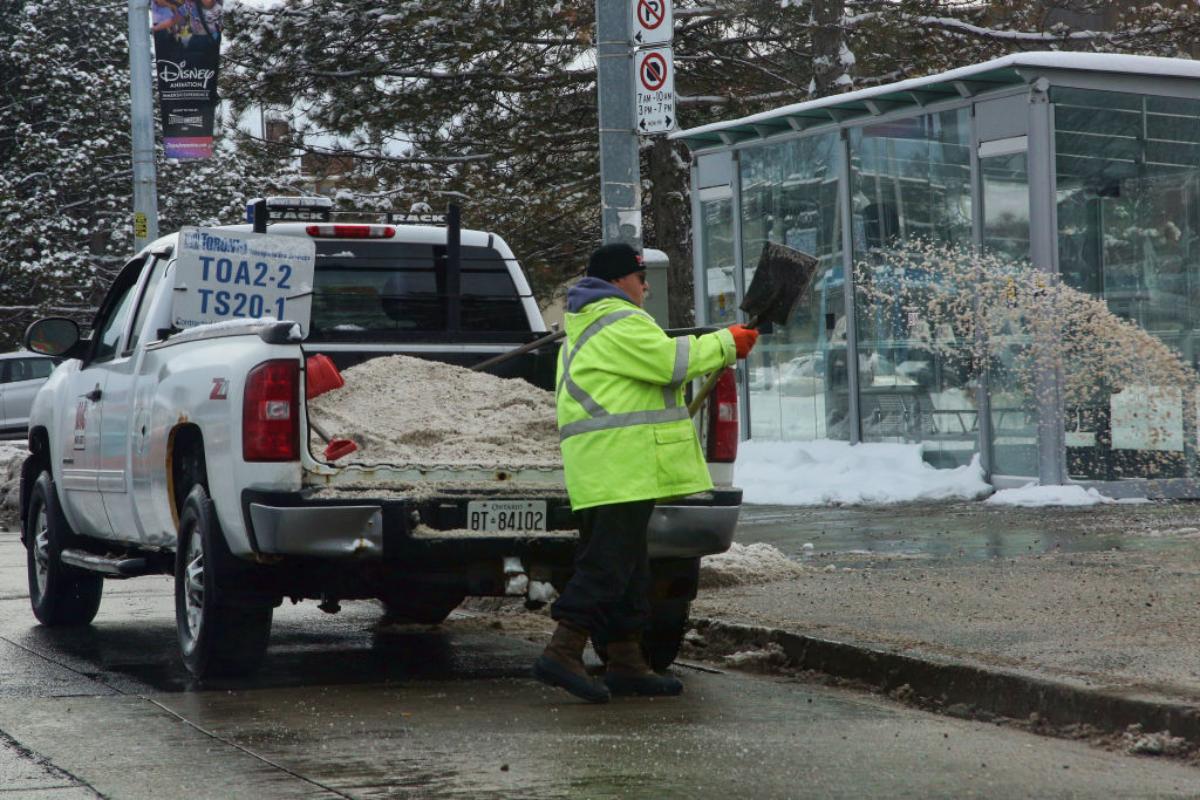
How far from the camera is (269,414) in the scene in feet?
23.6

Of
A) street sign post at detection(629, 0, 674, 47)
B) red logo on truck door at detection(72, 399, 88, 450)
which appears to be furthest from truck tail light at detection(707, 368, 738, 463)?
street sign post at detection(629, 0, 674, 47)

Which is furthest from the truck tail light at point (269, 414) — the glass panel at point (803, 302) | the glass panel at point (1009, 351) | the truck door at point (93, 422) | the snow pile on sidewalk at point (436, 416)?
the glass panel at point (803, 302)

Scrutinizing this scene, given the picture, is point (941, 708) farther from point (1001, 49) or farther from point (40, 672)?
point (1001, 49)

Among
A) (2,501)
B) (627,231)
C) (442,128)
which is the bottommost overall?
(2,501)

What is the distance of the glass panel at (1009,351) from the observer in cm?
1534

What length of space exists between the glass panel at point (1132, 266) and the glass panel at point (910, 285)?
0.99 metres

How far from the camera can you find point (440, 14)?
2302cm

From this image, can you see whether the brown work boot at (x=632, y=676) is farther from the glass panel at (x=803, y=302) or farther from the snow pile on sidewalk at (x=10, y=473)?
the snow pile on sidewalk at (x=10, y=473)

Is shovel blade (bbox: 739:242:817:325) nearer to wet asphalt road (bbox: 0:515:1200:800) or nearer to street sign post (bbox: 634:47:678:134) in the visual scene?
wet asphalt road (bbox: 0:515:1200:800)

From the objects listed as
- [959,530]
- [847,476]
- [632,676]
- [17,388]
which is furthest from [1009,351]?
[17,388]

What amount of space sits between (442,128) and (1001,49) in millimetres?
7273

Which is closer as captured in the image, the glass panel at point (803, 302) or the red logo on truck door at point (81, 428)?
the red logo on truck door at point (81, 428)

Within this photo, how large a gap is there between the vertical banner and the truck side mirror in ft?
34.2

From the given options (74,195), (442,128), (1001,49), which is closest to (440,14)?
(442,128)
